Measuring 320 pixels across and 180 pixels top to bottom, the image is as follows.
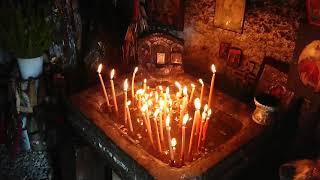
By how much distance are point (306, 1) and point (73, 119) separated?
2752mm

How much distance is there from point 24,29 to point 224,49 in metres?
2.46

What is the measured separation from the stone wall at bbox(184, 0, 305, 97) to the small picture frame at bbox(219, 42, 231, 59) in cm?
5

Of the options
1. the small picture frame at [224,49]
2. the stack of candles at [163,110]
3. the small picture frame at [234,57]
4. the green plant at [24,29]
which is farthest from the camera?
the small picture frame at [224,49]

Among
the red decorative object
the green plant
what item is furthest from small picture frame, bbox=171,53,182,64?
the red decorative object

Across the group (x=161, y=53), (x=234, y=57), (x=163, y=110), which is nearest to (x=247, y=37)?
(x=234, y=57)

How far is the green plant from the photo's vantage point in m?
3.96

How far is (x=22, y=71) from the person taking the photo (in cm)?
421

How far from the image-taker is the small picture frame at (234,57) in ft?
13.6

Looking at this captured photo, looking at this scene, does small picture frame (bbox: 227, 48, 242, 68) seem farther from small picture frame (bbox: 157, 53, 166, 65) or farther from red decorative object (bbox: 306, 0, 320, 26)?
red decorative object (bbox: 306, 0, 320, 26)

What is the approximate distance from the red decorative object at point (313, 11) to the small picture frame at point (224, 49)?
47.9 inches

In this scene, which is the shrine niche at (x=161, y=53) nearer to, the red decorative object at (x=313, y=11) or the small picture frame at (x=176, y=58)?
the small picture frame at (x=176, y=58)

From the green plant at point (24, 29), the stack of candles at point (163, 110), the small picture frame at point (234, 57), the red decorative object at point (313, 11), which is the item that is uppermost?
the red decorative object at point (313, 11)

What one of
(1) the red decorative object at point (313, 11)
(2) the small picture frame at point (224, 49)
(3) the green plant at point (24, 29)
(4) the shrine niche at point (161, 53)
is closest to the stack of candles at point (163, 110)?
(4) the shrine niche at point (161, 53)

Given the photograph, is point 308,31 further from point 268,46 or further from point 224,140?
point 224,140
